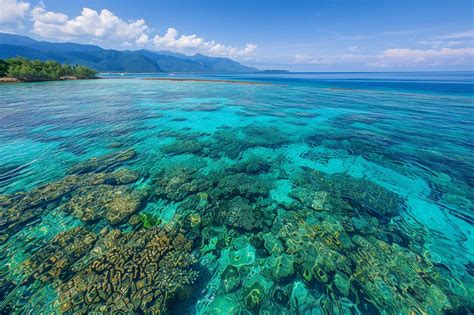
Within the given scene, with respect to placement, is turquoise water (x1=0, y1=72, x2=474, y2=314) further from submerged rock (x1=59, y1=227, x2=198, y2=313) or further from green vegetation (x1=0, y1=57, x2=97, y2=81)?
green vegetation (x1=0, y1=57, x2=97, y2=81)

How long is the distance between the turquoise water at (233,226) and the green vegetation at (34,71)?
83810 millimetres

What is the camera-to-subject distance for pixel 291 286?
20.3 ft

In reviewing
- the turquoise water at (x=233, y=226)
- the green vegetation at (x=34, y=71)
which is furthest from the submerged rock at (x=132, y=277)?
the green vegetation at (x=34, y=71)

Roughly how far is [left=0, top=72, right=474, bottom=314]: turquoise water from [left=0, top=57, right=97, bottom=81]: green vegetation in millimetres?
83810

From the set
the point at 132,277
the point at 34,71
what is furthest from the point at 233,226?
the point at 34,71

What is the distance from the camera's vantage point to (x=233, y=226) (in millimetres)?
8664

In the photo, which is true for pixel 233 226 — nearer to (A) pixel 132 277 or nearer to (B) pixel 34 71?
(A) pixel 132 277

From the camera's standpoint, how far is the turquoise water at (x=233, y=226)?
5.80 metres

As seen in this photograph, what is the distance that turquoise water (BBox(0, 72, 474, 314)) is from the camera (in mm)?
5801

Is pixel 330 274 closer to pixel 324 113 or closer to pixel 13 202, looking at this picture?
pixel 13 202

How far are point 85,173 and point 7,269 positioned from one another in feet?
21.8

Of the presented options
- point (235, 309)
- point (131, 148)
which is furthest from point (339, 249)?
point (131, 148)

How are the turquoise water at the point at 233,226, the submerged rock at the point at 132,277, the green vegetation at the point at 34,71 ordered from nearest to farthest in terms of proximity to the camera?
the submerged rock at the point at 132,277 < the turquoise water at the point at 233,226 < the green vegetation at the point at 34,71

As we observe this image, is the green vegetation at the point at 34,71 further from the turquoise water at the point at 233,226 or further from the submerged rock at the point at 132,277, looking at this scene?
the submerged rock at the point at 132,277
